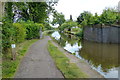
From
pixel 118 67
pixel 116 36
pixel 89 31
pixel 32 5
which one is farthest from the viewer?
pixel 89 31

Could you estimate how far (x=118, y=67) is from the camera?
8.60 metres

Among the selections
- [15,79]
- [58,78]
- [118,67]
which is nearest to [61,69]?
[58,78]

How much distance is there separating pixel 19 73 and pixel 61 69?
193 cm

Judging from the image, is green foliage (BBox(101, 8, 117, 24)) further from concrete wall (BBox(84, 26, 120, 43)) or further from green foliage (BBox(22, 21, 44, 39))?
green foliage (BBox(22, 21, 44, 39))

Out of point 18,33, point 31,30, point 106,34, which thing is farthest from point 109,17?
point 18,33

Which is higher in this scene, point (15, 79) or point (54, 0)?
point (54, 0)

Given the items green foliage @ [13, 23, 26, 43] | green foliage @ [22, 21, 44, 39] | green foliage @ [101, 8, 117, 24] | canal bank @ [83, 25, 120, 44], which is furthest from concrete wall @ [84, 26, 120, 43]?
green foliage @ [13, 23, 26, 43]

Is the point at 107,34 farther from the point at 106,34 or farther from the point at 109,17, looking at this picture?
the point at 109,17

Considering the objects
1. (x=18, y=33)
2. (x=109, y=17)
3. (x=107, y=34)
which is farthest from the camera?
(x=109, y=17)

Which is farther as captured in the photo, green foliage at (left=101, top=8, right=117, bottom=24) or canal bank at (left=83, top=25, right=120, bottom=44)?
green foliage at (left=101, top=8, right=117, bottom=24)

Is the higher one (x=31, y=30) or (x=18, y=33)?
(x=18, y=33)

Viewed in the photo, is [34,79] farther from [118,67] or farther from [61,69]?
[118,67]

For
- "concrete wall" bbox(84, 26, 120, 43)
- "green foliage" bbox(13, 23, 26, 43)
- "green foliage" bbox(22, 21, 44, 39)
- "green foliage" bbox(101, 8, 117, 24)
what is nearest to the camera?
"green foliage" bbox(13, 23, 26, 43)

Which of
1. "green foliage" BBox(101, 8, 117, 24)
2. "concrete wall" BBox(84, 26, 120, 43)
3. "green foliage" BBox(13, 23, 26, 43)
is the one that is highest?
"green foliage" BBox(101, 8, 117, 24)
